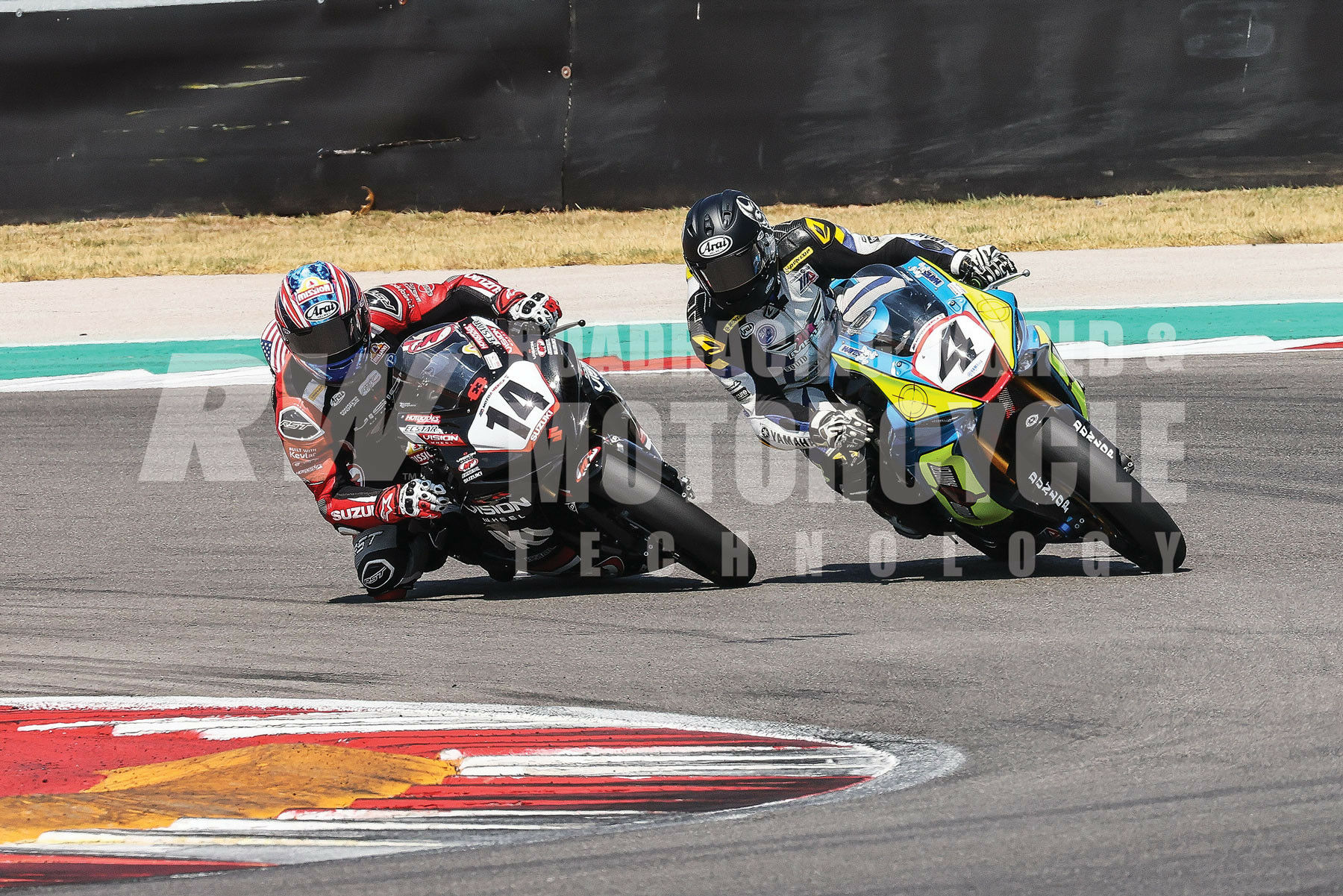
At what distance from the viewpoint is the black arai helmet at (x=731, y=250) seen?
557cm

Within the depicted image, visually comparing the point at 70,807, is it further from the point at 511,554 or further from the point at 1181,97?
the point at 1181,97

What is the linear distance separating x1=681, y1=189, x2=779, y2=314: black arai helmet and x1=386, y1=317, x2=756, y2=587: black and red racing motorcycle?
0.68 m

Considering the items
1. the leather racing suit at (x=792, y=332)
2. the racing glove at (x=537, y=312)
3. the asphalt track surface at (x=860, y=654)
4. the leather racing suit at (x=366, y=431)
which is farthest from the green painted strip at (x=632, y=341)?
the leather racing suit at (x=792, y=332)

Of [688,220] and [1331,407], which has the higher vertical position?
[688,220]

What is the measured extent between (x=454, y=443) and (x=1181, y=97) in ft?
32.9

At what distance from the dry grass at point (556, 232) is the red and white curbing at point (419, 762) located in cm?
930

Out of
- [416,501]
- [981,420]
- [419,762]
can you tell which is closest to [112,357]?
[416,501]

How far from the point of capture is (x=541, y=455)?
18.0 ft

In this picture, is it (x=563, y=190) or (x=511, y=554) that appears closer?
(x=511, y=554)

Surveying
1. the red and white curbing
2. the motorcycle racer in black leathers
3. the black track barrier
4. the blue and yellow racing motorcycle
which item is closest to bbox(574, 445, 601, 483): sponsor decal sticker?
the motorcycle racer in black leathers

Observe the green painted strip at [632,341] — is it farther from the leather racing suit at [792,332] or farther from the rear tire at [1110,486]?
the rear tire at [1110,486]

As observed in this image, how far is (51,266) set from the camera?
14234 mm

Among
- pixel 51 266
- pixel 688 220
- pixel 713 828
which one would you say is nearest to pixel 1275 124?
pixel 688 220

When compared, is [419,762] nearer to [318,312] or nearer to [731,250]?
[318,312]
